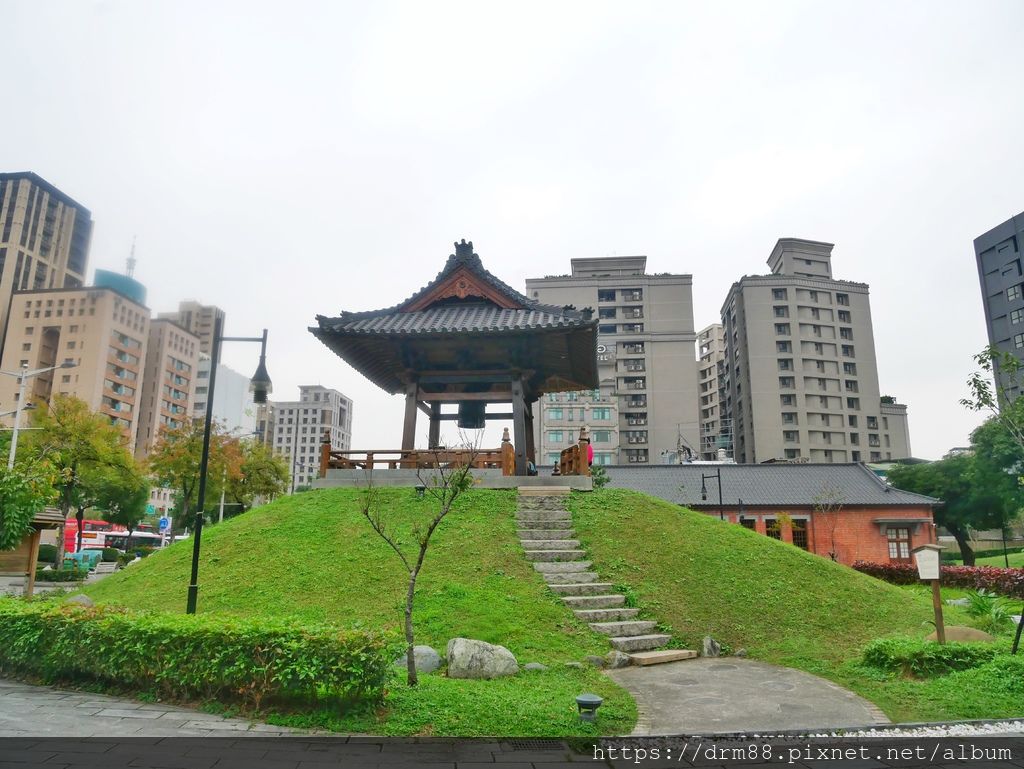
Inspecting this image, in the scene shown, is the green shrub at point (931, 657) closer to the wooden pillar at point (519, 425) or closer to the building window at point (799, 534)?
the wooden pillar at point (519, 425)

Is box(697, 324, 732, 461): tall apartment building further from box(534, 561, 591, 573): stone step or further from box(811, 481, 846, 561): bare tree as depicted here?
box(534, 561, 591, 573): stone step

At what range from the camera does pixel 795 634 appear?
496 inches

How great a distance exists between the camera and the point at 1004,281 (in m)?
58.4

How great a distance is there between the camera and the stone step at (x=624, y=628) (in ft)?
38.6

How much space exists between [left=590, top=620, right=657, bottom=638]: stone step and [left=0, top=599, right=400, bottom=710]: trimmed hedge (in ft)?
13.8

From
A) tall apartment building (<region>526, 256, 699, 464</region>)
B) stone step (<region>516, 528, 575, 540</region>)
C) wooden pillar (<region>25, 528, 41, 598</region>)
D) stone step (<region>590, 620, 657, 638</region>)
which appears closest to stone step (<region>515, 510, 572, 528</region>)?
stone step (<region>516, 528, 575, 540</region>)

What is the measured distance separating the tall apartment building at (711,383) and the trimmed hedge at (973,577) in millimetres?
58236

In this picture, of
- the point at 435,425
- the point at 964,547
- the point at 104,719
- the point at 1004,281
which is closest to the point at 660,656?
the point at 104,719

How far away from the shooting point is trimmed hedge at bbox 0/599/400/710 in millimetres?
7707

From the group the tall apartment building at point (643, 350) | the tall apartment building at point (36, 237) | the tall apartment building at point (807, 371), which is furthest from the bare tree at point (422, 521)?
the tall apartment building at point (36, 237)

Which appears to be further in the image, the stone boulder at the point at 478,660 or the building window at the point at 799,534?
the building window at the point at 799,534

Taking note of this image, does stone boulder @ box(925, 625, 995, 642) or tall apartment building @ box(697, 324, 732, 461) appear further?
tall apartment building @ box(697, 324, 732, 461)

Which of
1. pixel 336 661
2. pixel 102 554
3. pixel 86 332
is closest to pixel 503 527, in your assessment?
pixel 336 661

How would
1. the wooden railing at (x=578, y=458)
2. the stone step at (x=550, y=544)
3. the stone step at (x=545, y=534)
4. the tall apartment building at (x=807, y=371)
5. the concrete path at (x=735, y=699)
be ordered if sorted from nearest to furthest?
the concrete path at (x=735, y=699) → the stone step at (x=550, y=544) → the stone step at (x=545, y=534) → the wooden railing at (x=578, y=458) → the tall apartment building at (x=807, y=371)
